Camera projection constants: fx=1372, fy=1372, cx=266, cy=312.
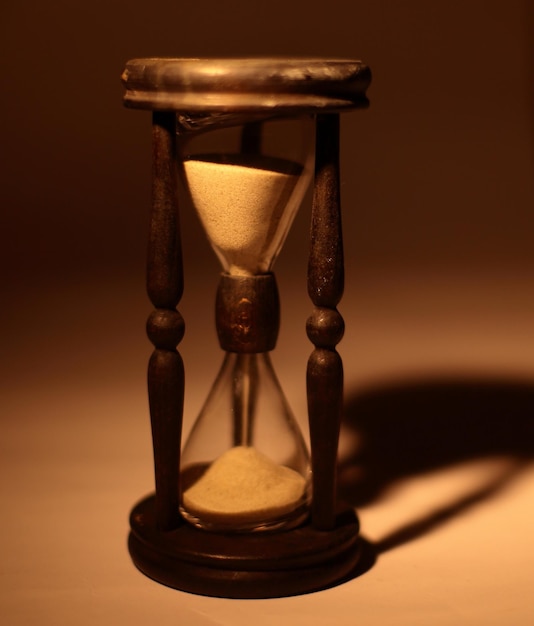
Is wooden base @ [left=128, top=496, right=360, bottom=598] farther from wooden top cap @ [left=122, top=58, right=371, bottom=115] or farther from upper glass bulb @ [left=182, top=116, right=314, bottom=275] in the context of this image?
wooden top cap @ [left=122, top=58, right=371, bottom=115]

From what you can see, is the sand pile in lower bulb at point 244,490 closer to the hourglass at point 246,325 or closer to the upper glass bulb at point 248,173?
the hourglass at point 246,325

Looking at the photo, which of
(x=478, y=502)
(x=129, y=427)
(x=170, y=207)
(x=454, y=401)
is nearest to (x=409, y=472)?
(x=478, y=502)

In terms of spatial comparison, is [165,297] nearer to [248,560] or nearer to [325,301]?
[325,301]

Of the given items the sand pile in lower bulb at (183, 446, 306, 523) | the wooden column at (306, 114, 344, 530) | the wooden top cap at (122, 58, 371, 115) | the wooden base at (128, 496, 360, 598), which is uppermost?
the wooden top cap at (122, 58, 371, 115)

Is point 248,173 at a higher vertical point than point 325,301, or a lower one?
higher

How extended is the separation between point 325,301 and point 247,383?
184 millimetres

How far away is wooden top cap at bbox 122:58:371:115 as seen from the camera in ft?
4.60

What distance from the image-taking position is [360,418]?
81.1 inches

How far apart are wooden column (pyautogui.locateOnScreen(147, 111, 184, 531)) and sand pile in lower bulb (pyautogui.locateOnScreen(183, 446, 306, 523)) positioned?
0.19ft

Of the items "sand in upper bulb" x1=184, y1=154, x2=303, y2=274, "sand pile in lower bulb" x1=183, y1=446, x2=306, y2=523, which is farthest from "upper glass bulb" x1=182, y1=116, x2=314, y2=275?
"sand pile in lower bulb" x1=183, y1=446, x2=306, y2=523

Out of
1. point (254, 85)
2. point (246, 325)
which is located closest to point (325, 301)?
point (246, 325)

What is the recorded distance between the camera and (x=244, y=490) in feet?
5.24

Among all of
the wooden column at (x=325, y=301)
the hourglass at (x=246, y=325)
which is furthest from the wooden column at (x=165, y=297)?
the wooden column at (x=325, y=301)

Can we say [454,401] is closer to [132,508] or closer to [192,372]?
[192,372]
